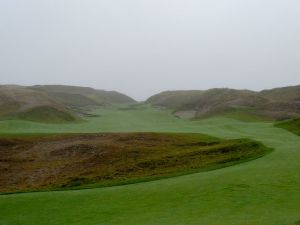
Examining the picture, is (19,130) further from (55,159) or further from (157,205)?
(157,205)

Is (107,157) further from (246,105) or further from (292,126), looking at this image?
(246,105)

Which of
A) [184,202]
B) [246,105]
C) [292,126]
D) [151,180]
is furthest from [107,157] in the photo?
[246,105]

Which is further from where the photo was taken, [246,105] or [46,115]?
[246,105]

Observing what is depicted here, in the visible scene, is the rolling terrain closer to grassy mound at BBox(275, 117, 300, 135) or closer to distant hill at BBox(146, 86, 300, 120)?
grassy mound at BBox(275, 117, 300, 135)

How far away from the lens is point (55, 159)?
117 feet

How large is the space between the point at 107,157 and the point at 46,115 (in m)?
35.7

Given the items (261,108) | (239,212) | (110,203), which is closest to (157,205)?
(110,203)

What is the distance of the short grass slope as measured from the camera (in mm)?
27312

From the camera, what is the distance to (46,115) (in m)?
67.6

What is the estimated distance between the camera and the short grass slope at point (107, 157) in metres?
27.3

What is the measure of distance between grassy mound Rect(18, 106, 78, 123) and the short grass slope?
73.3 ft

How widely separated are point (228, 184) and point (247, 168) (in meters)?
3.81

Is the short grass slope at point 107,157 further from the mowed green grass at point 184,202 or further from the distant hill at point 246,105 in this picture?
the distant hill at point 246,105

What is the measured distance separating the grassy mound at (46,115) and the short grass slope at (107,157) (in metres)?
22.3
